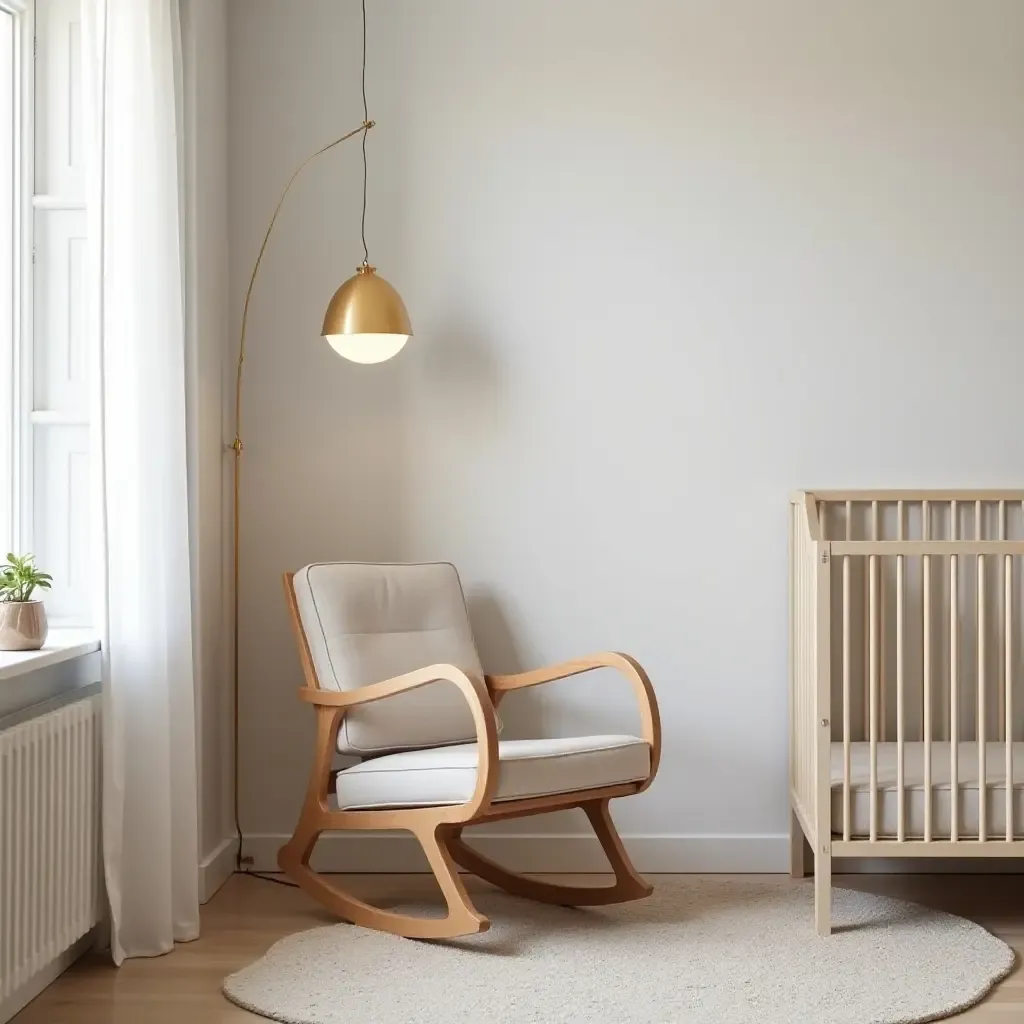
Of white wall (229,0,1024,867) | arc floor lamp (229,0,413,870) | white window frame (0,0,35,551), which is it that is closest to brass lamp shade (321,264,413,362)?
arc floor lamp (229,0,413,870)

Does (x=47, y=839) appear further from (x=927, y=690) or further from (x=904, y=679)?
(x=904, y=679)

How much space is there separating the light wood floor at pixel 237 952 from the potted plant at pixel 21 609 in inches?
Result: 27.5

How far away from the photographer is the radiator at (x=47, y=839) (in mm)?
2189

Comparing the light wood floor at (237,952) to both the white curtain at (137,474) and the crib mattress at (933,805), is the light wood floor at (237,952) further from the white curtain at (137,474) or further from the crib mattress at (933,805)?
the crib mattress at (933,805)

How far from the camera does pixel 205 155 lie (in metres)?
3.22

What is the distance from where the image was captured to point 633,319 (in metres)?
3.43

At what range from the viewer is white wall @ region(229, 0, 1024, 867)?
3.38 metres

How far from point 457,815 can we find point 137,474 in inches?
39.1

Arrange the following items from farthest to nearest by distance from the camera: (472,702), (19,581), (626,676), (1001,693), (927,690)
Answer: (1001,693)
(626,676)
(927,690)
(472,702)
(19,581)

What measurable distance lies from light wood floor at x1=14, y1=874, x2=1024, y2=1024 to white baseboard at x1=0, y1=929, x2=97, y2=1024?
2cm

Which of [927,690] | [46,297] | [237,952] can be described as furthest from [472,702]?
[46,297]

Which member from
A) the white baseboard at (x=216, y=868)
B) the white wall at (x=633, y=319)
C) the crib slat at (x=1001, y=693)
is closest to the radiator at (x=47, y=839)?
the white baseboard at (x=216, y=868)

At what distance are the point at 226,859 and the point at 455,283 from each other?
1.68m

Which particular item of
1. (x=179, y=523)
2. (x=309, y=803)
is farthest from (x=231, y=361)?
(x=309, y=803)
